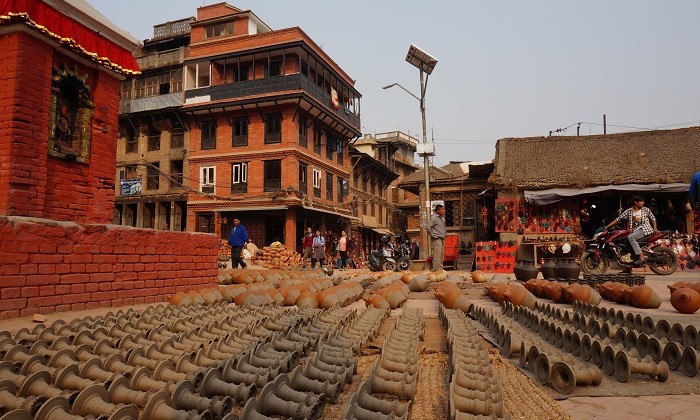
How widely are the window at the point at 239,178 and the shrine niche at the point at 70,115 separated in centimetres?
1744

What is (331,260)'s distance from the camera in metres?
27.8

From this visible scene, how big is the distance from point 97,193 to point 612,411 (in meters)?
8.79

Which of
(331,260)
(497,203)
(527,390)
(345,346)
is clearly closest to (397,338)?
(345,346)

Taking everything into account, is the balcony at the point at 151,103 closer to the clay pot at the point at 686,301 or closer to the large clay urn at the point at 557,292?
the large clay urn at the point at 557,292

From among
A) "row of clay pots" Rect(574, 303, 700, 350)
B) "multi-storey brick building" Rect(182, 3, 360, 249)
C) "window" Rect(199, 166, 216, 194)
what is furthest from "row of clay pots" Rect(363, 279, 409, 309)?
"window" Rect(199, 166, 216, 194)

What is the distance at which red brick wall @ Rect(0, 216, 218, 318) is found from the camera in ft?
17.4

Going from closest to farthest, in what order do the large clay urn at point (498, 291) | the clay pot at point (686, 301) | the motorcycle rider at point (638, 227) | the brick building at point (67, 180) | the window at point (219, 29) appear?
the brick building at point (67, 180), the clay pot at point (686, 301), the large clay urn at point (498, 291), the motorcycle rider at point (638, 227), the window at point (219, 29)

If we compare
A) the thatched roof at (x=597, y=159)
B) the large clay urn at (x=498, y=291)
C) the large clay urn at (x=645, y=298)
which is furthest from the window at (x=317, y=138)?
the large clay urn at (x=645, y=298)

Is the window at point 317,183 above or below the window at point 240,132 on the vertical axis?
below

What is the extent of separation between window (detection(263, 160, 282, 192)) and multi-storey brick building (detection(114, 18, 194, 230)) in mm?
5502

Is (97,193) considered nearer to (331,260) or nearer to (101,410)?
(101,410)

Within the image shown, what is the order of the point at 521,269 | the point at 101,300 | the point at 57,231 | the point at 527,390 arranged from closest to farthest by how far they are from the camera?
the point at 527,390
the point at 57,231
the point at 101,300
the point at 521,269

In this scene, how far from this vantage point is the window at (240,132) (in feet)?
87.0

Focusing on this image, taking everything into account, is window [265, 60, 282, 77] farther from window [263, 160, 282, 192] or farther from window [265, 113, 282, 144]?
window [263, 160, 282, 192]
